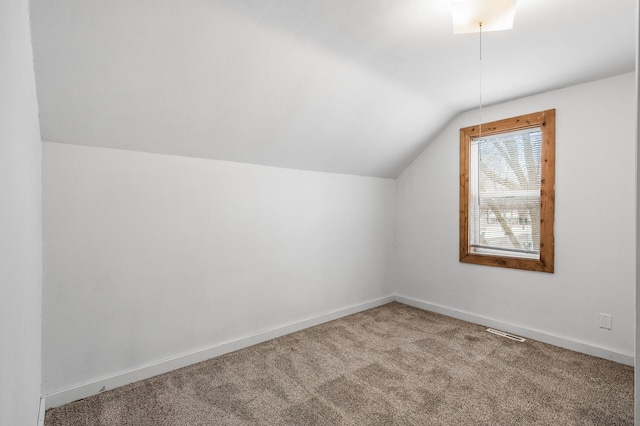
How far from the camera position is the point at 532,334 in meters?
3.02

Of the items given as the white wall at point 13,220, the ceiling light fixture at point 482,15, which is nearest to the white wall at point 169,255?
the white wall at point 13,220

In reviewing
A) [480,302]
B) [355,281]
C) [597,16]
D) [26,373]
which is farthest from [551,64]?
[26,373]

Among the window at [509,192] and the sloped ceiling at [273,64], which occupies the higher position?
the sloped ceiling at [273,64]

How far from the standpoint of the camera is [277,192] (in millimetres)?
3045

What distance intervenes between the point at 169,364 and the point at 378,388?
5.08ft

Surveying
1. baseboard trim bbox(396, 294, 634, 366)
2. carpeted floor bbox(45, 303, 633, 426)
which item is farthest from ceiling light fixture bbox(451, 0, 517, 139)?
baseboard trim bbox(396, 294, 634, 366)

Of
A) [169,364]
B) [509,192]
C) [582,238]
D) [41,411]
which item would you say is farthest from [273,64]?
[582,238]

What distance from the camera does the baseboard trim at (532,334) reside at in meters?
2.56

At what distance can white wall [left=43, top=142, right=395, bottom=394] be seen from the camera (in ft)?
6.49

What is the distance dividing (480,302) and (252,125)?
2.97 metres

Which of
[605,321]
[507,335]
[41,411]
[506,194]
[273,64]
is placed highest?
[273,64]

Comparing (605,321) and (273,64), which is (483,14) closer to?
(273,64)

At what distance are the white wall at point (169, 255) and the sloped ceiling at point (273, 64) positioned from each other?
213 millimetres

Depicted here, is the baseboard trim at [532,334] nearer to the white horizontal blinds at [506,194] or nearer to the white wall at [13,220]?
the white horizontal blinds at [506,194]
